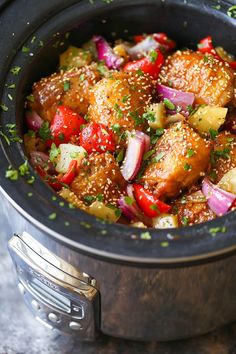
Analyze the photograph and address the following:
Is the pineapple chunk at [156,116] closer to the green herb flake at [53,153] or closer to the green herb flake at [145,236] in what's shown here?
the green herb flake at [53,153]

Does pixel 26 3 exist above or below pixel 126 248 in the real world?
above

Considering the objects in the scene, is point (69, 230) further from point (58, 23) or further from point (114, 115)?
point (58, 23)

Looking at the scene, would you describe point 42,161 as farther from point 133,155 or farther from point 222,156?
point 222,156

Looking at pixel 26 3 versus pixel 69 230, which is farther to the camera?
pixel 26 3

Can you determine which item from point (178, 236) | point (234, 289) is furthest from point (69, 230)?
Answer: point (234, 289)

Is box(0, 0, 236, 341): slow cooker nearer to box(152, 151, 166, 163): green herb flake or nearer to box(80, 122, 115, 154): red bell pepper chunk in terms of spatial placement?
box(80, 122, 115, 154): red bell pepper chunk

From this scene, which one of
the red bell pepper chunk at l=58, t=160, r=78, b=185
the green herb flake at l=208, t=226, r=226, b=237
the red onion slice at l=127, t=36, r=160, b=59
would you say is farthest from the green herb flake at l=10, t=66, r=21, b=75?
the green herb flake at l=208, t=226, r=226, b=237

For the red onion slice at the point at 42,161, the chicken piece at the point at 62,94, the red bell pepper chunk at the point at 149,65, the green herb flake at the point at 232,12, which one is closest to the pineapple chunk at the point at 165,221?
the red onion slice at the point at 42,161
